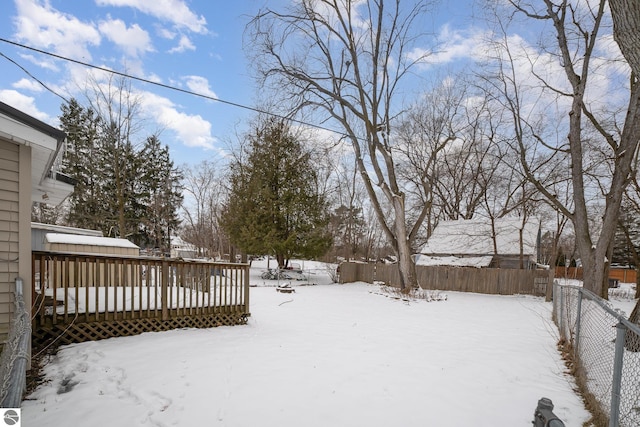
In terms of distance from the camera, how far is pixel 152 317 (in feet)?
19.0

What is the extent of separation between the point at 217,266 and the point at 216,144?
18750mm

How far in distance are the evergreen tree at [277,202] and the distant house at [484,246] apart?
6.96m

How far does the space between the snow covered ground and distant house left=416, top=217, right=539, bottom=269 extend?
45.1 ft

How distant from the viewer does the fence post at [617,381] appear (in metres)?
2.19

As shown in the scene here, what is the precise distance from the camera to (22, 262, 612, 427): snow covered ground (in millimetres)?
3174

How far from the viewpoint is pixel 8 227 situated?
3893 mm

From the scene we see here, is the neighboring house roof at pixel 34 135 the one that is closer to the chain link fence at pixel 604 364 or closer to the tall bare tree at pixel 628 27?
the tall bare tree at pixel 628 27

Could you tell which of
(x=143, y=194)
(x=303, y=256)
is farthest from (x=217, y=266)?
(x=143, y=194)

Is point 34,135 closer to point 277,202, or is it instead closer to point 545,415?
point 545,415

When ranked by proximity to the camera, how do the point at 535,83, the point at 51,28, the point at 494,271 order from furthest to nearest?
the point at 494,271, the point at 535,83, the point at 51,28

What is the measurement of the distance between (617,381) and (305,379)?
2.93 m

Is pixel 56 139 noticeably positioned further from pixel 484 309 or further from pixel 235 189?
pixel 235 189

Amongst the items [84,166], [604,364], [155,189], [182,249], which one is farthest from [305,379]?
[182,249]

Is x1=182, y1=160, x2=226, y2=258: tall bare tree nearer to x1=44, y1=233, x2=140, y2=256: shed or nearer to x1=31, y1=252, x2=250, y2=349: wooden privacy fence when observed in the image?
x1=44, y1=233, x2=140, y2=256: shed
